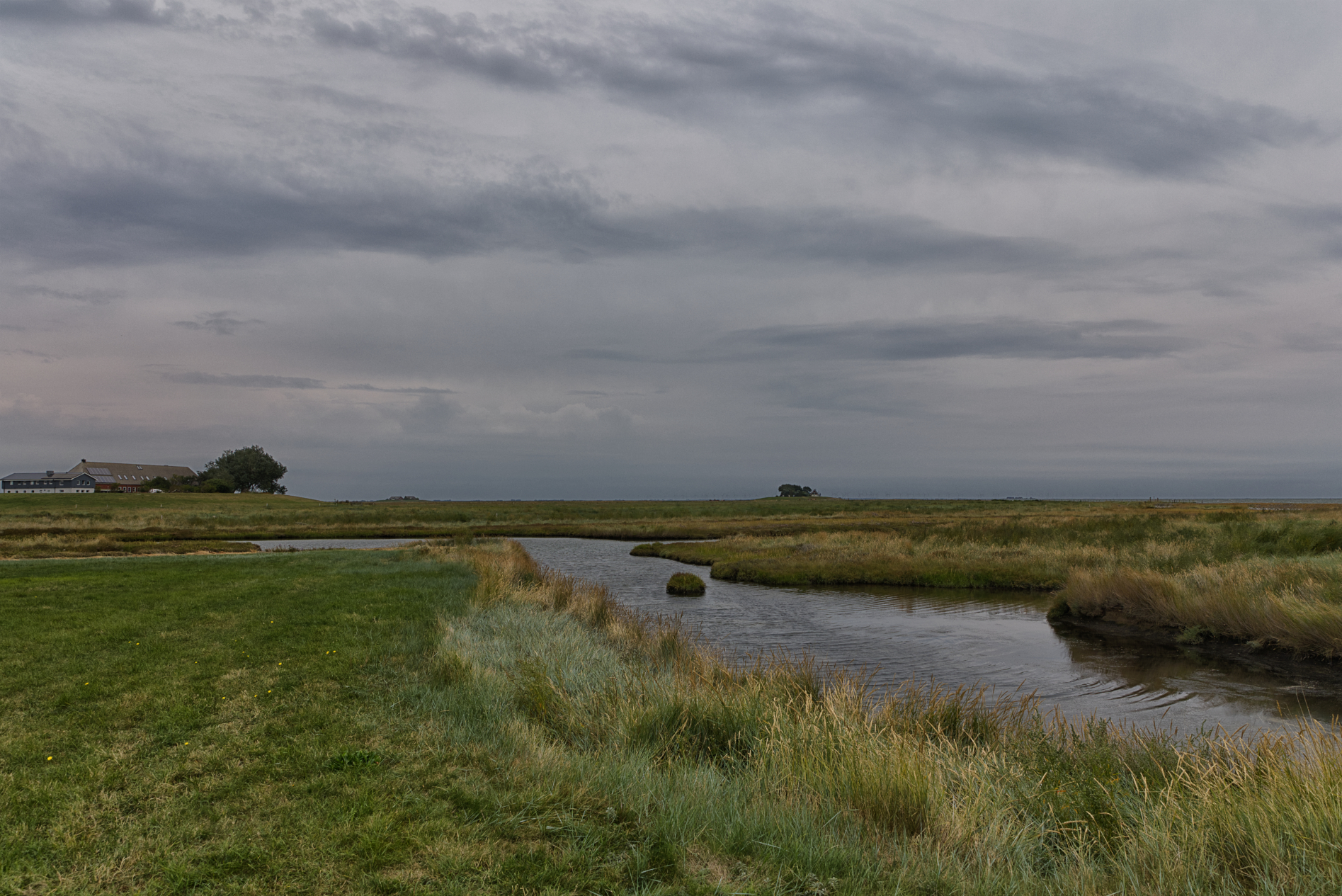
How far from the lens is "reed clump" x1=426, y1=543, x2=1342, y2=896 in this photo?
4969mm

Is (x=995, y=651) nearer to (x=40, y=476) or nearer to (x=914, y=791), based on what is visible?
(x=914, y=791)

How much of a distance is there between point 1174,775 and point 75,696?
11.8 meters

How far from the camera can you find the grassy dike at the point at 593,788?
16.4 feet

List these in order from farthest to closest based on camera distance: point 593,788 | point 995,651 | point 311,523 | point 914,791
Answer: point 311,523 < point 995,651 < point 593,788 < point 914,791

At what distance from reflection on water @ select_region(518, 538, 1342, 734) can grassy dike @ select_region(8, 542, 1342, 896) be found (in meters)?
3.86

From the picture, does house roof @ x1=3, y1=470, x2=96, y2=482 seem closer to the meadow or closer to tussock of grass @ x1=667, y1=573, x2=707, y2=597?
the meadow

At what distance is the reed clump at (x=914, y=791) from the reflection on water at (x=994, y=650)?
3.12 m

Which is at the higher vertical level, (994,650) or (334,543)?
(994,650)

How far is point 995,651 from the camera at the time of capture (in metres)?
18.3

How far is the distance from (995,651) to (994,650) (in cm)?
10

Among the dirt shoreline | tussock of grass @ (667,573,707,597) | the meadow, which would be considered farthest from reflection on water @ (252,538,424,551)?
the dirt shoreline

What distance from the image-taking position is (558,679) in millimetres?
10172

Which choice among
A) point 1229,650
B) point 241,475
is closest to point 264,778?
point 1229,650

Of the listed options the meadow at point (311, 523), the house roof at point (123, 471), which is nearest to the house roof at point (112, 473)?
the house roof at point (123, 471)
